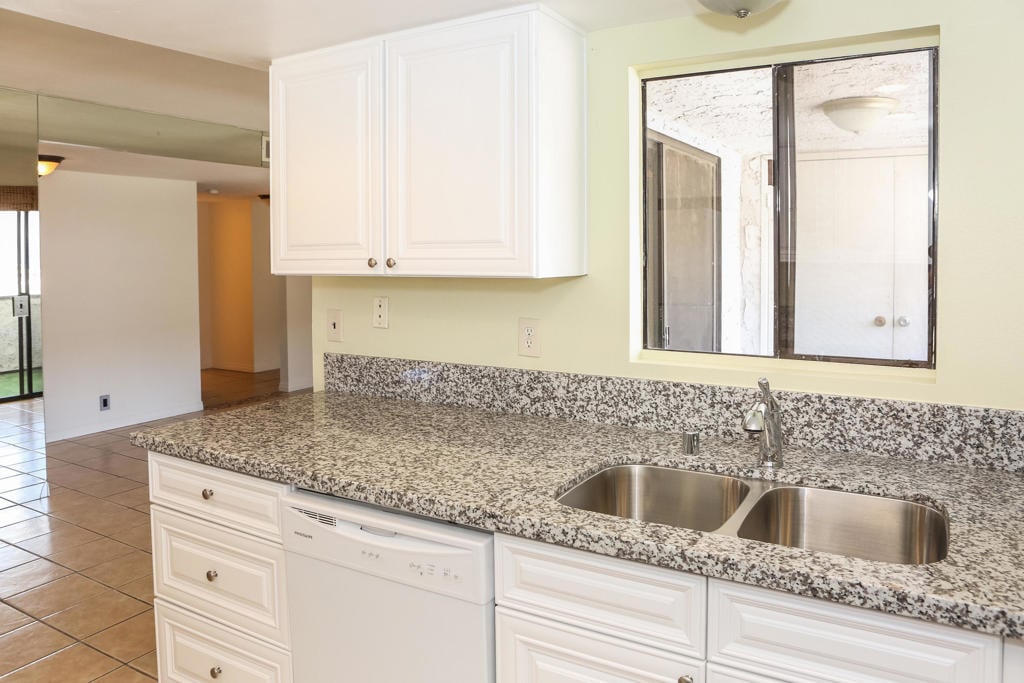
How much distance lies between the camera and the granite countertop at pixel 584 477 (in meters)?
1.22

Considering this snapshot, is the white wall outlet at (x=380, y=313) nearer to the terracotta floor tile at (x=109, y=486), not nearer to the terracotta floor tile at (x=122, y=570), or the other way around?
the terracotta floor tile at (x=122, y=570)

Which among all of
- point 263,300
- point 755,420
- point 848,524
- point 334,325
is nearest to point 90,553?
point 334,325

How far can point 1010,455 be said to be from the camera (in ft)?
5.78

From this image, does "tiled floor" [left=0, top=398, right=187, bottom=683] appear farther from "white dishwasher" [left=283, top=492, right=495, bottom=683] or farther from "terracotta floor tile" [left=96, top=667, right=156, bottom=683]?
"white dishwasher" [left=283, top=492, right=495, bottom=683]

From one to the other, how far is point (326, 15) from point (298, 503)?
4.23 ft

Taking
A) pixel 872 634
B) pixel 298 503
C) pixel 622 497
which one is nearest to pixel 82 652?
pixel 298 503

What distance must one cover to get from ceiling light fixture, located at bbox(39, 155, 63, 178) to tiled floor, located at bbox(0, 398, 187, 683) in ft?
6.65

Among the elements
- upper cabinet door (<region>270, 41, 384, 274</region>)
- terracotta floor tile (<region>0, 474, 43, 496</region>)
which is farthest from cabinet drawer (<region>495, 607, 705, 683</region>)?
terracotta floor tile (<region>0, 474, 43, 496</region>)

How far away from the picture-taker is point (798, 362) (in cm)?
206

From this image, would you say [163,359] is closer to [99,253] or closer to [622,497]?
[99,253]

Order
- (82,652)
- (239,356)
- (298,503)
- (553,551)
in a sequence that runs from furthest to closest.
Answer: (239,356)
(82,652)
(298,503)
(553,551)

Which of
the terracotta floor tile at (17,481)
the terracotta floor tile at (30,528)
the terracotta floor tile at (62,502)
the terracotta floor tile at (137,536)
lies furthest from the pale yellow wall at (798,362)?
the terracotta floor tile at (17,481)

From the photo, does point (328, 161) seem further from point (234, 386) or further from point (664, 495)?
point (234, 386)

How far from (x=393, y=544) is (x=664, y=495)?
2.20 feet
